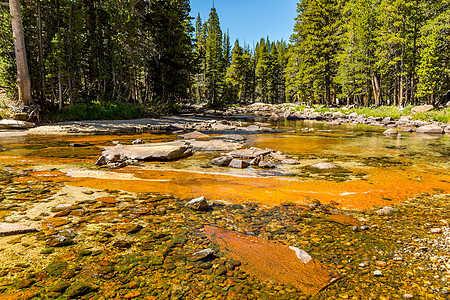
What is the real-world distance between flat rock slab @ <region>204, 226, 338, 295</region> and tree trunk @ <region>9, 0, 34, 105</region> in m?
15.6

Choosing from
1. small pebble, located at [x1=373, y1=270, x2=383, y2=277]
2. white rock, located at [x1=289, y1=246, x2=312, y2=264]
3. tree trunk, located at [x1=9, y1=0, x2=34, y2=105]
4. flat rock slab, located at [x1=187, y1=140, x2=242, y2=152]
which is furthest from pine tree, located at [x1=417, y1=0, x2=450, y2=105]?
tree trunk, located at [x1=9, y1=0, x2=34, y2=105]

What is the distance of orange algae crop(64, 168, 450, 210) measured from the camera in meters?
4.09

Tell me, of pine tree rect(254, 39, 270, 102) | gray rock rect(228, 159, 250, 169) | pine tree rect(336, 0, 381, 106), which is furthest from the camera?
pine tree rect(254, 39, 270, 102)

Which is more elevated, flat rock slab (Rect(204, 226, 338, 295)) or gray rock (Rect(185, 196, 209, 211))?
gray rock (Rect(185, 196, 209, 211))

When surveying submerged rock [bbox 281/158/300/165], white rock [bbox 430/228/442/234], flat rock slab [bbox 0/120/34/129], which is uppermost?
flat rock slab [bbox 0/120/34/129]

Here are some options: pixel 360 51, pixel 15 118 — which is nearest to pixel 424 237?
pixel 15 118

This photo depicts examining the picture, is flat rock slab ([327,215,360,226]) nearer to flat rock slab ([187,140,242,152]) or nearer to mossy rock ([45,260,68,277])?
mossy rock ([45,260,68,277])

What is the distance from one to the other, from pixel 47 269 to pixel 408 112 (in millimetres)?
25811

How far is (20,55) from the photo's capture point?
13211 mm

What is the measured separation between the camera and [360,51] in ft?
87.1

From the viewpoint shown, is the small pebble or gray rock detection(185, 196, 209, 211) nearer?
the small pebble

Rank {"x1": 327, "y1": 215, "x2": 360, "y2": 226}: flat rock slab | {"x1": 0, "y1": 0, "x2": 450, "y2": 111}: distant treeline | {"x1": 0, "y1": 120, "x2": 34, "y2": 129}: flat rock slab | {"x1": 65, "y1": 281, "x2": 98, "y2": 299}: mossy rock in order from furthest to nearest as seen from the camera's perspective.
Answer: {"x1": 0, "y1": 0, "x2": 450, "y2": 111}: distant treeline < {"x1": 0, "y1": 120, "x2": 34, "y2": 129}: flat rock slab < {"x1": 327, "y1": 215, "x2": 360, "y2": 226}: flat rock slab < {"x1": 65, "y1": 281, "x2": 98, "y2": 299}: mossy rock

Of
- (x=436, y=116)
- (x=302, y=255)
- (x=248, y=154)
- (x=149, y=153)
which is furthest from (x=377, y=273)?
(x=436, y=116)

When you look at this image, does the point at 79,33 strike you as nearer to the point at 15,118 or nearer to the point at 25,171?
the point at 15,118
